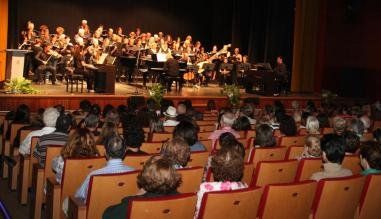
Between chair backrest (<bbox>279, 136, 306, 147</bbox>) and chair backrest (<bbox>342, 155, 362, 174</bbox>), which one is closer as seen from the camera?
chair backrest (<bbox>342, 155, 362, 174</bbox>)

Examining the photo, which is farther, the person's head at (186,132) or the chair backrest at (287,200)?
the person's head at (186,132)

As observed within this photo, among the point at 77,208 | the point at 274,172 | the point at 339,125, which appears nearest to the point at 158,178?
the point at 77,208

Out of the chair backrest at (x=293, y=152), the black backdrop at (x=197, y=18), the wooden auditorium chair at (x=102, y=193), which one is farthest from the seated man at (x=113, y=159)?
the black backdrop at (x=197, y=18)

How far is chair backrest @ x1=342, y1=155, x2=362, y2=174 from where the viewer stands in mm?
5039

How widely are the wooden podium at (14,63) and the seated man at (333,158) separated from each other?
10.0 meters

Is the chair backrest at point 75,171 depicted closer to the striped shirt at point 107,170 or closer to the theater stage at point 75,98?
the striped shirt at point 107,170

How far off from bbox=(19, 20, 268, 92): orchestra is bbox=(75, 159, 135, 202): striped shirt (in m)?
9.52

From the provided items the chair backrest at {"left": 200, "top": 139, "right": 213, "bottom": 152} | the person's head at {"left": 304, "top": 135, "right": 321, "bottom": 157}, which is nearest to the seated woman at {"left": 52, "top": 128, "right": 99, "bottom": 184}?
the chair backrest at {"left": 200, "top": 139, "right": 213, "bottom": 152}

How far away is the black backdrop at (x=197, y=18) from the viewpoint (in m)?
18.8

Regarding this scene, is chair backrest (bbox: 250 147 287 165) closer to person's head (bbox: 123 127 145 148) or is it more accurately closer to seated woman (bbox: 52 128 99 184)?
person's head (bbox: 123 127 145 148)

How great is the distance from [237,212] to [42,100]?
8884mm

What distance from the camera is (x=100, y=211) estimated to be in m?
3.73

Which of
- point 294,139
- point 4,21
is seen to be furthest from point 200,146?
point 4,21

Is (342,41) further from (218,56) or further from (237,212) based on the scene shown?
(237,212)
